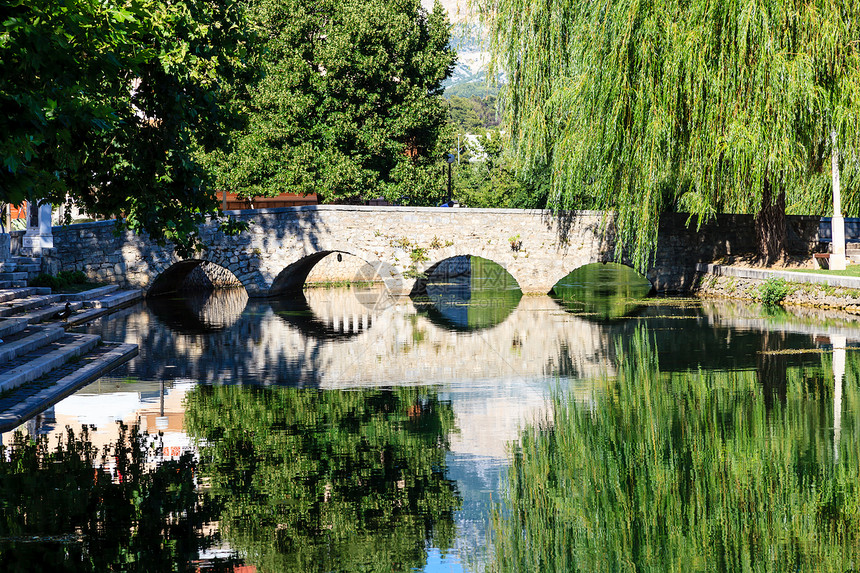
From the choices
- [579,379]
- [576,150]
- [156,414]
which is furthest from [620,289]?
[156,414]

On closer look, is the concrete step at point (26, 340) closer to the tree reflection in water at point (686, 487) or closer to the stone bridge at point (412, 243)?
the tree reflection in water at point (686, 487)

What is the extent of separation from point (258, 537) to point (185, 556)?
53 centimetres

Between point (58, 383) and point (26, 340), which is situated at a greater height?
point (26, 340)

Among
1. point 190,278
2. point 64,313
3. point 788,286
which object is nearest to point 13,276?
point 64,313

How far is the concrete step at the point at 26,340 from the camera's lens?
13613mm

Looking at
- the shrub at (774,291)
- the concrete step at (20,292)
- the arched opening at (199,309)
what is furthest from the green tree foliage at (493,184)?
the concrete step at (20,292)

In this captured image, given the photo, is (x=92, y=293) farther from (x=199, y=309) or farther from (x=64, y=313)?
(x=64, y=313)

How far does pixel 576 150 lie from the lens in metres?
26.3

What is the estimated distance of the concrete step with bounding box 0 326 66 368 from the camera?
13.6m

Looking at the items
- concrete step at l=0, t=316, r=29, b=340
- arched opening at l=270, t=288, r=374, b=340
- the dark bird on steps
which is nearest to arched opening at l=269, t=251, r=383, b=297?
arched opening at l=270, t=288, r=374, b=340

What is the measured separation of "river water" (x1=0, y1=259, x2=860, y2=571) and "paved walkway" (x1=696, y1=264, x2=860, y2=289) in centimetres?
577

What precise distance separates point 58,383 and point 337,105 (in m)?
26.0

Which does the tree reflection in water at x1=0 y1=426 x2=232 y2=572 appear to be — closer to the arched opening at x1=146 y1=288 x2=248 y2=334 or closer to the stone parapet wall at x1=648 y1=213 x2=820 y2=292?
the arched opening at x1=146 y1=288 x2=248 y2=334

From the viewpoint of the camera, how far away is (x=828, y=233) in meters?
30.4
